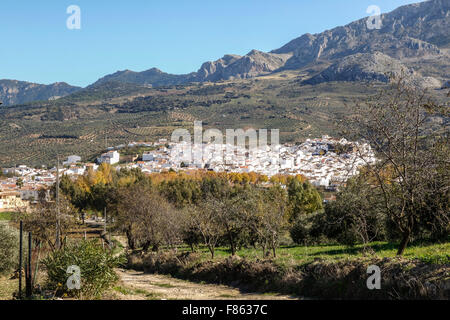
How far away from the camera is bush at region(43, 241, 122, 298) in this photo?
9156 mm

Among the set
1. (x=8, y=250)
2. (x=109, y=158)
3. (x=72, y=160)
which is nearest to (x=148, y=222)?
(x=8, y=250)

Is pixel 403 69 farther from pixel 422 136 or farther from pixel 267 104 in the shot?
pixel 267 104

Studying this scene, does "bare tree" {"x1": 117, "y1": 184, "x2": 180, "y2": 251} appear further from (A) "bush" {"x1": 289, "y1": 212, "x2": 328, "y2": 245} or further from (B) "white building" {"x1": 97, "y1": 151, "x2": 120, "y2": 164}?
(B) "white building" {"x1": 97, "y1": 151, "x2": 120, "y2": 164}

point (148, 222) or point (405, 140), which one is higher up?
point (405, 140)

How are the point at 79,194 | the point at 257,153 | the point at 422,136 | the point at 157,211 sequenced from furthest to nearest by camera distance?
the point at 257,153 < the point at 79,194 < the point at 157,211 < the point at 422,136

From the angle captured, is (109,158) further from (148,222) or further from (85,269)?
(85,269)

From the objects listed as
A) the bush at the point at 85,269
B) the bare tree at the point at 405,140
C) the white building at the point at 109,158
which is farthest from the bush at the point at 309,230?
the white building at the point at 109,158

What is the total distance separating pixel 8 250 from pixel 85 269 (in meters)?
10.3

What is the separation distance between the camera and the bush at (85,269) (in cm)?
916

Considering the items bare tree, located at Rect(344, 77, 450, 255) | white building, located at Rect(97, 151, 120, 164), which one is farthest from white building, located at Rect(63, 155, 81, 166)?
bare tree, located at Rect(344, 77, 450, 255)

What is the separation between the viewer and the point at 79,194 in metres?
54.2

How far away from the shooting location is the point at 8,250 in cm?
1722

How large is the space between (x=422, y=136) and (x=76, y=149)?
10378 cm
